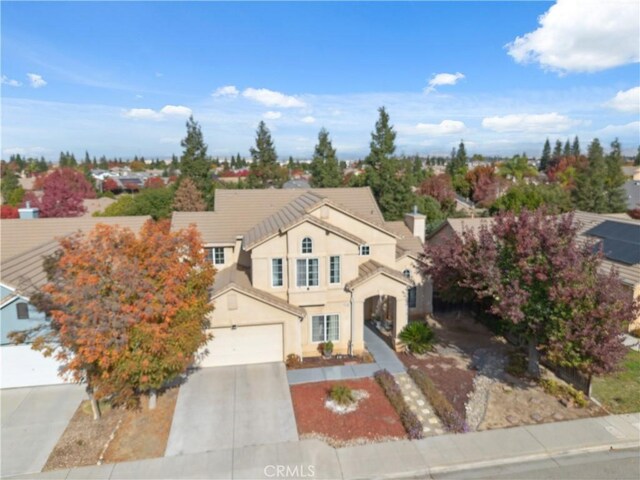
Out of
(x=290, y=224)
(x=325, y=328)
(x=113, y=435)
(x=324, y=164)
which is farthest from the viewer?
(x=324, y=164)

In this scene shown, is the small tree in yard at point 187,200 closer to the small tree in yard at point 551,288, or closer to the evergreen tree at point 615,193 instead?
the small tree in yard at point 551,288

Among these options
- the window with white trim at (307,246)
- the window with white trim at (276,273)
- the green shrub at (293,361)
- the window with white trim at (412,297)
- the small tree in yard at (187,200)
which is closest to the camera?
the green shrub at (293,361)

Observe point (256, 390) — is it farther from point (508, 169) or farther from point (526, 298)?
point (508, 169)

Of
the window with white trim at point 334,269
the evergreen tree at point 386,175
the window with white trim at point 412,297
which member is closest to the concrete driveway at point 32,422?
Result: the window with white trim at point 334,269

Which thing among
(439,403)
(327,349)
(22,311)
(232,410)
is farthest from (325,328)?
(22,311)

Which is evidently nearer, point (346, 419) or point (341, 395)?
point (346, 419)

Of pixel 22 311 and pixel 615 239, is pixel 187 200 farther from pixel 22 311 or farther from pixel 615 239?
pixel 615 239

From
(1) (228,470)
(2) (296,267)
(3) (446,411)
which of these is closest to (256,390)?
(1) (228,470)
